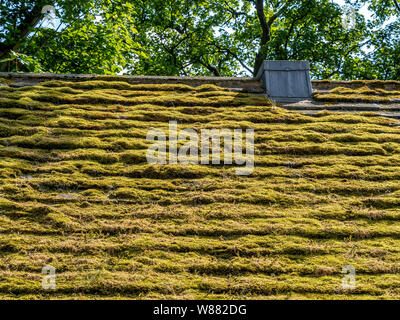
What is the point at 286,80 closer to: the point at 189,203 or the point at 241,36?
the point at 189,203

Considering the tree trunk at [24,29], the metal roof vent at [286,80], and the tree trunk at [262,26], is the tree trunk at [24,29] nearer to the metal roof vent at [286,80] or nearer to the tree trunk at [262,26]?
the metal roof vent at [286,80]

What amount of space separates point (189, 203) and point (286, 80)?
2.89 m

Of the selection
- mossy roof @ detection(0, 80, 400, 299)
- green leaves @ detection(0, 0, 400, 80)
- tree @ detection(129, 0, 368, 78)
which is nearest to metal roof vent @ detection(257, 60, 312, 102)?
mossy roof @ detection(0, 80, 400, 299)

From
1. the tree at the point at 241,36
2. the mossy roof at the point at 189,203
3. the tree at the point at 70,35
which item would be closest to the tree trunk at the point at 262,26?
the tree at the point at 241,36

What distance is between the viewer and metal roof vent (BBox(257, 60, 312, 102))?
5219 millimetres

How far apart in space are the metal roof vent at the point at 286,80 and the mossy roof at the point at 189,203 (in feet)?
1.15

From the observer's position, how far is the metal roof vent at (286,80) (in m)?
5.22

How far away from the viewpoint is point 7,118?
14.5ft

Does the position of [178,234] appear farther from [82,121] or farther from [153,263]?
[82,121]

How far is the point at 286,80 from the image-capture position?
17.6ft

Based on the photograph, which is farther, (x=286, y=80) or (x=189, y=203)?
(x=286, y=80)

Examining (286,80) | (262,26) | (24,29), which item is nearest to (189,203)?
(286,80)

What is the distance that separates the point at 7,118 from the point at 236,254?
3.28 m
